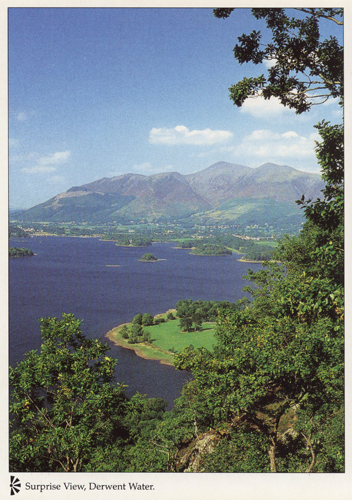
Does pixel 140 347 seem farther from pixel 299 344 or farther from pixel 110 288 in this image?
pixel 299 344

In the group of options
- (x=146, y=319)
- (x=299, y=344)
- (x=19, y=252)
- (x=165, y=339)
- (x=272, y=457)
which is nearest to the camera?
(x=299, y=344)

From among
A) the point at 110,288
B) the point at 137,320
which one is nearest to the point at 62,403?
the point at 137,320

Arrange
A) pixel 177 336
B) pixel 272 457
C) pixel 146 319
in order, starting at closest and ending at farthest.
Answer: pixel 272 457, pixel 177 336, pixel 146 319

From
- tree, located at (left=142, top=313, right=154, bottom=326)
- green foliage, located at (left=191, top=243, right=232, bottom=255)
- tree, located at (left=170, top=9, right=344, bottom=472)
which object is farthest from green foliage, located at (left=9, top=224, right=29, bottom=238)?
tree, located at (left=170, top=9, right=344, bottom=472)

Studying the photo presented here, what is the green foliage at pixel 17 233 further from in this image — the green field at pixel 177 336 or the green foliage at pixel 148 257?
the green foliage at pixel 148 257

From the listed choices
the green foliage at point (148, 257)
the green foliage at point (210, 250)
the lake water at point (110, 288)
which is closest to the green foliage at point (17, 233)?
the lake water at point (110, 288)
